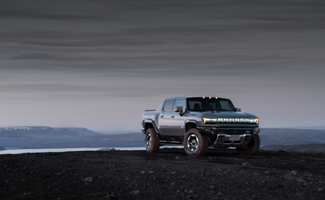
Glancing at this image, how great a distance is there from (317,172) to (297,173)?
134cm

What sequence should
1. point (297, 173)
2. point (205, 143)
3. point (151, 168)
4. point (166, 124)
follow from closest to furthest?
point (297, 173) → point (151, 168) → point (205, 143) → point (166, 124)

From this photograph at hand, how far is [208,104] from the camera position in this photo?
19.2 m

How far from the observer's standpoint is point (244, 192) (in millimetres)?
10375

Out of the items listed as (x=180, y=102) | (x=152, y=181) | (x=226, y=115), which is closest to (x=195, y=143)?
(x=226, y=115)

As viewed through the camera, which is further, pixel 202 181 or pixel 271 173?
pixel 271 173

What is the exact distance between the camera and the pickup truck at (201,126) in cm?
1767

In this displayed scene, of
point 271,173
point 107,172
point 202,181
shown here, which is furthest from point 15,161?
point 271,173

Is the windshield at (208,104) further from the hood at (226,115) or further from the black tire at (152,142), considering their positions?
the black tire at (152,142)

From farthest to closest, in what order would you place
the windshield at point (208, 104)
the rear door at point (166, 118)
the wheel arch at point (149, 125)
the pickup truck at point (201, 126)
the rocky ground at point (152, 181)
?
the wheel arch at point (149, 125) → the rear door at point (166, 118) → the windshield at point (208, 104) → the pickup truck at point (201, 126) → the rocky ground at point (152, 181)

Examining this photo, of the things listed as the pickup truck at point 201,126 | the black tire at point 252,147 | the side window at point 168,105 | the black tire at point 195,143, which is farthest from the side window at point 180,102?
the black tire at point 252,147

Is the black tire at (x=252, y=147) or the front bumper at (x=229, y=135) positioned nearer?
the front bumper at (x=229, y=135)

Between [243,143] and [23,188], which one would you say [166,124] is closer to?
[243,143]

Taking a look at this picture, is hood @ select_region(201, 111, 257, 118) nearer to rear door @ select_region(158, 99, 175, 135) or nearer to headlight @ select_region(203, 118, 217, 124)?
headlight @ select_region(203, 118, 217, 124)

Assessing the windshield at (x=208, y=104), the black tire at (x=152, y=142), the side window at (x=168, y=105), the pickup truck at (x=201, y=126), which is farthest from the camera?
the black tire at (x=152, y=142)
